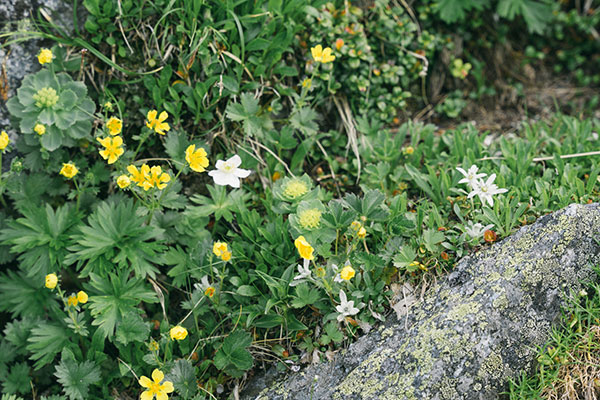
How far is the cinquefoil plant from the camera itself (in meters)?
2.65

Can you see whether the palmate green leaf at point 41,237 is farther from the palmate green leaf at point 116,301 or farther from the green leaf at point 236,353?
the green leaf at point 236,353

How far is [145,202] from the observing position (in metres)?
2.54

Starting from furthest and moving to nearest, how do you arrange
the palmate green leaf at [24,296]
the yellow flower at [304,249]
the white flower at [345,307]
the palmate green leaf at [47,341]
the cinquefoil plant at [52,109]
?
the palmate green leaf at [24,296] → the cinquefoil plant at [52,109] → the palmate green leaf at [47,341] → the white flower at [345,307] → the yellow flower at [304,249]

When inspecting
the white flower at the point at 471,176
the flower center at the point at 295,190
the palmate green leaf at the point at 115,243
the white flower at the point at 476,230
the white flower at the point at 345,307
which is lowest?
the white flower at the point at 345,307

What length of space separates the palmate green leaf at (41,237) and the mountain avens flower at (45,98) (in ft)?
1.62

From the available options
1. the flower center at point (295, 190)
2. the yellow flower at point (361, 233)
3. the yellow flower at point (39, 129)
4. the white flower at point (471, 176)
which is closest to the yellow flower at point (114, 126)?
the yellow flower at point (39, 129)

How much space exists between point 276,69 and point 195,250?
3.66ft

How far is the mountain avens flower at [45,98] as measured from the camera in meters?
2.64

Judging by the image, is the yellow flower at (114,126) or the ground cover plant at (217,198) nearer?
the ground cover plant at (217,198)

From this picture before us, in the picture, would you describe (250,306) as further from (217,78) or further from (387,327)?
(217,78)

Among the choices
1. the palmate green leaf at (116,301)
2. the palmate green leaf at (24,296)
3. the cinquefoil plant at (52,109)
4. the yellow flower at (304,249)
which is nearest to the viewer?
the yellow flower at (304,249)

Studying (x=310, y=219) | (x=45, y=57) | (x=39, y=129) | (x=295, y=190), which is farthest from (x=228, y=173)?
(x=45, y=57)

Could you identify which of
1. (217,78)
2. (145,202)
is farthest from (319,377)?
(217,78)

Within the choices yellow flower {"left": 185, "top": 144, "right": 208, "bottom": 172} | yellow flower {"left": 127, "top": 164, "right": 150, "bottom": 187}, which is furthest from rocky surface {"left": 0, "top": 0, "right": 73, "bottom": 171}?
yellow flower {"left": 185, "top": 144, "right": 208, "bottom": 172}
